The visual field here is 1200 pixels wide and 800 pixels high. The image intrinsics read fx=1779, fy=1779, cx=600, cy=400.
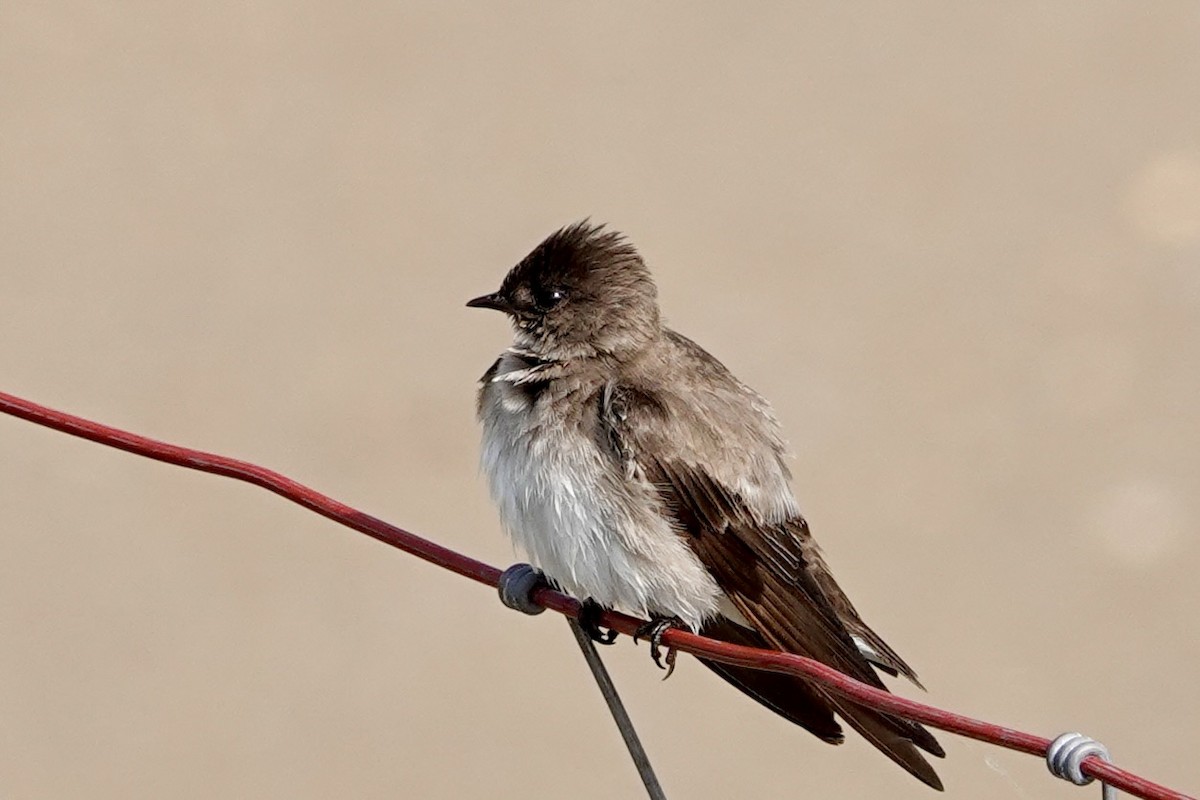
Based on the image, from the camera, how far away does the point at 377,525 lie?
9.80 feet

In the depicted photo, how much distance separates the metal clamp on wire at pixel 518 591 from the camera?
330cm

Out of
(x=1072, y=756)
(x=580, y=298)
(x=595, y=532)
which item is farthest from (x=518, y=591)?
(x=1072, y=756)

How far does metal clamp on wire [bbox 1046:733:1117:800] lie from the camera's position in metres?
2.13

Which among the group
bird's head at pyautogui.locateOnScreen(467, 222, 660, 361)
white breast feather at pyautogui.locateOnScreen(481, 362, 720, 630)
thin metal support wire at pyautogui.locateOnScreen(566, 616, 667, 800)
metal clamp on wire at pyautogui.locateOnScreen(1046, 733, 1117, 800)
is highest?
bird's head at pyautogui.locateOnScreen(467, 222, 660, 361)

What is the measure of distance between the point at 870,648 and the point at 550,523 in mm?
758

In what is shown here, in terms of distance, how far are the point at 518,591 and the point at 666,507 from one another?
0.49m

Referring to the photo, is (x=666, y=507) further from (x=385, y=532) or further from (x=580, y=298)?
(x=385, y=532)

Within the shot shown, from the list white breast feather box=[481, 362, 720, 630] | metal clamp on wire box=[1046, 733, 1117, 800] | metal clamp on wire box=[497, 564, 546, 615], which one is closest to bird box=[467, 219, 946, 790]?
white breast feather box=[481, 362, 720, 630]

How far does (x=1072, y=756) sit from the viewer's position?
213cm

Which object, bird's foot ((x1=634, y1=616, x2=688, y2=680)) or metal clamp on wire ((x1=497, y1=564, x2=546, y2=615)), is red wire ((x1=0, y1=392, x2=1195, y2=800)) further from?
bird's foot ((x1=634, y1=616, x2=688, y2=680))

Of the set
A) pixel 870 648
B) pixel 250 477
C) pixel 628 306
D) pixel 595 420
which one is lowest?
pixel 870 648

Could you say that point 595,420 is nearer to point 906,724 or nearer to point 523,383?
point 523,383

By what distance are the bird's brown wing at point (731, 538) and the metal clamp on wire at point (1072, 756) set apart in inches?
56.7

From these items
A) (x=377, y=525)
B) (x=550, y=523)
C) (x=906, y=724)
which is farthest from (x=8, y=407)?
(x=906, y=724)
